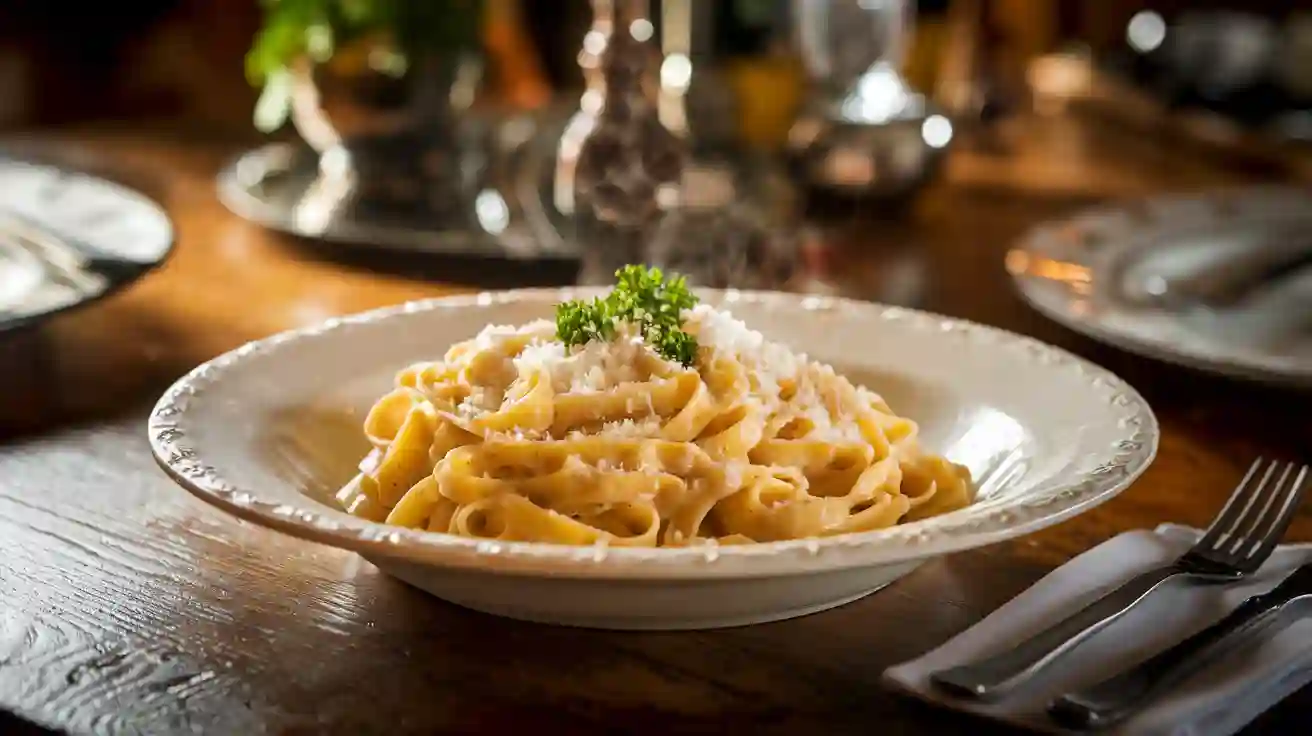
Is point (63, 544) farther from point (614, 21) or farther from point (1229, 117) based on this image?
point (1229, 117)

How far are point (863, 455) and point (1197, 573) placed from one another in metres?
0.24

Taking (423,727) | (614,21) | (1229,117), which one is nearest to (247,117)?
(1229,117)

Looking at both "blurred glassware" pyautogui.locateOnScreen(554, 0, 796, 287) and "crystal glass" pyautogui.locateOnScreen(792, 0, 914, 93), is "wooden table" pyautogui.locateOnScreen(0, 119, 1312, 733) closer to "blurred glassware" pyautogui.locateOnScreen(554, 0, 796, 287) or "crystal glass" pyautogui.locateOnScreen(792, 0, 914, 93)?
"blurred glassware" pyautogui.locateOnScreen(554, 0, 796, 287)

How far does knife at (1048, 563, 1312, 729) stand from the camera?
0.80m

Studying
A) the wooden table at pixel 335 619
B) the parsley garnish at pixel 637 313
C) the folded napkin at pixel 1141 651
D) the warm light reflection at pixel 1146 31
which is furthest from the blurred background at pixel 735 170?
the warm light reflection at pixel 1146 31

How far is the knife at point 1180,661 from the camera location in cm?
80

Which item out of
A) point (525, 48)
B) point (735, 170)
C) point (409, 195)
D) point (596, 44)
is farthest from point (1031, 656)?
point (525, 48)

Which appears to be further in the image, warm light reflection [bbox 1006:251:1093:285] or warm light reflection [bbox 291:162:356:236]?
warm light reflection [bbox 291:162:356:236]

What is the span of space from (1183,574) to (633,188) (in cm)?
96

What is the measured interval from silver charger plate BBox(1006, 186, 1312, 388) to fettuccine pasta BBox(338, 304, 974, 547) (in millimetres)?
406

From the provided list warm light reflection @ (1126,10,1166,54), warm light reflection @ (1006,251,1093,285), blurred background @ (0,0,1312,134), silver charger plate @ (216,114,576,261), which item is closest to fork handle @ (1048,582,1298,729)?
warm light reflection @ (1006,251,1093,285)

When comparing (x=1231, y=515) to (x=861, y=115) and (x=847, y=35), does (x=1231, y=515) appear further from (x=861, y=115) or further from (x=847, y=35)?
(x=847, y=35)

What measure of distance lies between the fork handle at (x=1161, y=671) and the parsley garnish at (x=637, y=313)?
1.26ft

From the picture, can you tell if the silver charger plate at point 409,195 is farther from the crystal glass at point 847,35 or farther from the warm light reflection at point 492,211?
the crystal glass at point 847,35
